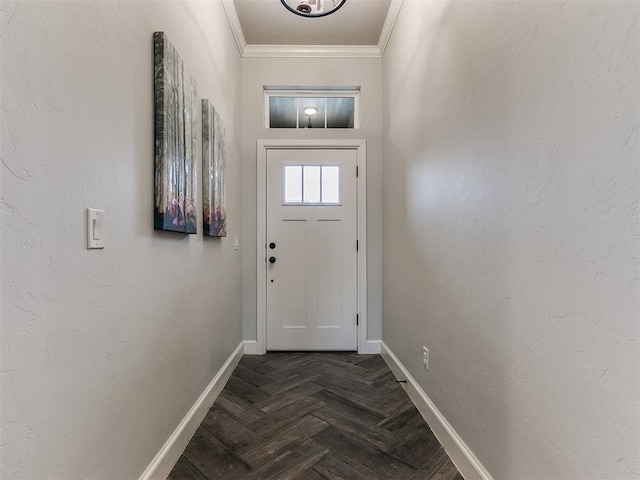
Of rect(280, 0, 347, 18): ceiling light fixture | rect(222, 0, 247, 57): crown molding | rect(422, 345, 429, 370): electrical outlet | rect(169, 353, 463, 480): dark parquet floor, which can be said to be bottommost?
rect(169, 353, 463, 480): dark parquet floor

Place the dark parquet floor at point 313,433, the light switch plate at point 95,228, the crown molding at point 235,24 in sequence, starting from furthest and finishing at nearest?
the crown molding at point 235,24, the dark parquet floor at point 313,433, the light switch plate at point 95,228

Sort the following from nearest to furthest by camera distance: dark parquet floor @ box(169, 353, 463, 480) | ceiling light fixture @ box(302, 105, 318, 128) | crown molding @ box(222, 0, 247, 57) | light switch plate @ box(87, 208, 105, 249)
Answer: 1. light switch plate @ box(87, 208, 105, 249)
2. dark parquet floor @ box(169, 353, 463, 480)
3. crown molding @ box(222, 0, 247, 57)
4. ceiling light fixture @ box(302, 105, 318, 128)

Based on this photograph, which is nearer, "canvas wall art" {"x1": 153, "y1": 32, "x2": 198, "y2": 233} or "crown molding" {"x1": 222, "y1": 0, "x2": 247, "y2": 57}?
"canvas wall art" {"x1": 153, "y1": 32, "x2": 198, "y2": 233}

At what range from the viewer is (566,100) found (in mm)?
849

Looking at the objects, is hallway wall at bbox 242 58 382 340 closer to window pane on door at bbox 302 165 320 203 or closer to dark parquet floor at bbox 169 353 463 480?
window pane on door at bbox 302 165 320 203

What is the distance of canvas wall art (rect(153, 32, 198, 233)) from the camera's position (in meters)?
1.29

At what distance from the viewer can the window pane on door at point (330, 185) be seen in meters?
2.94

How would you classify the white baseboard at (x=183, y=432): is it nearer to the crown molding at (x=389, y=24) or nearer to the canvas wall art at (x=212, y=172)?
the canvas wall art at (x=212, y=172)

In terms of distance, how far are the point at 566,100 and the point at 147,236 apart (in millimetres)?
1443

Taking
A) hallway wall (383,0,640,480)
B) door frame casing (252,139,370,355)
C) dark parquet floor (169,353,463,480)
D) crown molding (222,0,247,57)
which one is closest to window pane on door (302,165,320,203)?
door frame casing (252,139,370,355)

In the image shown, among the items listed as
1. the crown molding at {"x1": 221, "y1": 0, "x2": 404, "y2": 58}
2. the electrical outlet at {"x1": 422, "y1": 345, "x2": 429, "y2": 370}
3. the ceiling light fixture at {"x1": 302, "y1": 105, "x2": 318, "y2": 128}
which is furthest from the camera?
the ceiling light fixture at {"x1": 302, "y1": 105, "x2": 318, "y2": 128}

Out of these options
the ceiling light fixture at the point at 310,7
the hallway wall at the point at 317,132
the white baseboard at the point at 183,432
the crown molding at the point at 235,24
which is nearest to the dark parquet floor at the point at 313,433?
the white baseboard at the point at 183,432

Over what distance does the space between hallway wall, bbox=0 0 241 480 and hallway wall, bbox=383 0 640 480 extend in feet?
4.31

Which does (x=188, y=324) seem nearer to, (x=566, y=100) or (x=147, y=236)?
(x=147, y=236)
